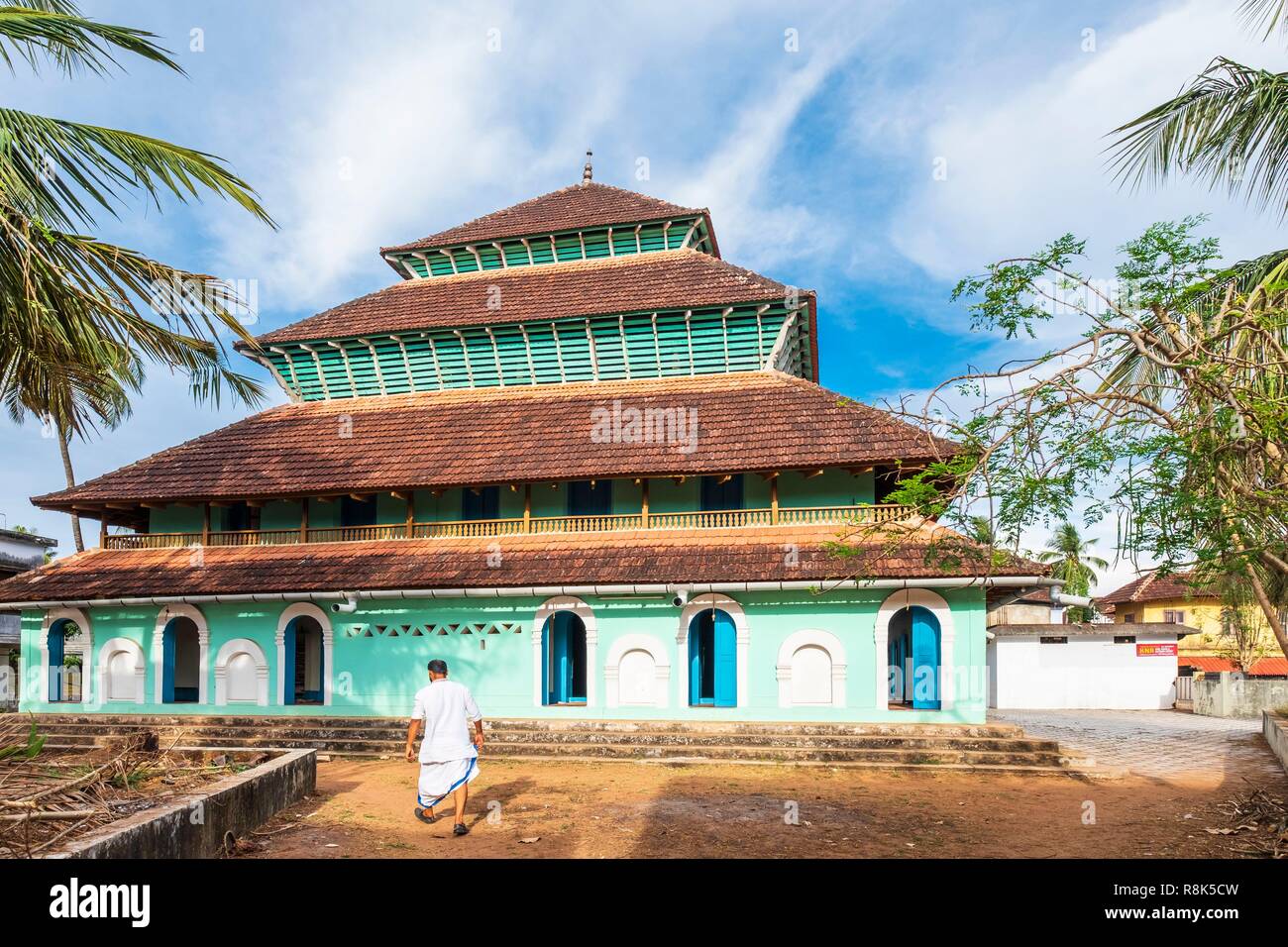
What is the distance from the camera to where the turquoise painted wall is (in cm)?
1234

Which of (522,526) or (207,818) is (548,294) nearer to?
(522,526)

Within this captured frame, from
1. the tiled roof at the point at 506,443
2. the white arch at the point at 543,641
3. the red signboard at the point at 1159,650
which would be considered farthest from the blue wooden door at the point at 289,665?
the red signboard at the point at 1159,650

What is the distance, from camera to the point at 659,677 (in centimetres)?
1291

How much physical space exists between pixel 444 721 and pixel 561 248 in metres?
13.5

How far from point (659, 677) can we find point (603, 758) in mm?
1599

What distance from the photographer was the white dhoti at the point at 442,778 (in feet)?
24.0

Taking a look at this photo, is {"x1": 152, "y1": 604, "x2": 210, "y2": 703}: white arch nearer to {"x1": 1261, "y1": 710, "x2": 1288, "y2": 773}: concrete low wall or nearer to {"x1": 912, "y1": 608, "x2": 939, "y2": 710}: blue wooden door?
{"x1": 912, "y1": 608, "x2": 939, "y2": 710}: blue wooden door

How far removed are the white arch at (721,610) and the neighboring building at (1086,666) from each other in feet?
45.8

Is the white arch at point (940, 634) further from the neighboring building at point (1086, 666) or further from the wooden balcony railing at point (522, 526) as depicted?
the neighboring building at point (1086, 666)

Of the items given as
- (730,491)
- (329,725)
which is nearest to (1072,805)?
(730,491)

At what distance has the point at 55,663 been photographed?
14.8m

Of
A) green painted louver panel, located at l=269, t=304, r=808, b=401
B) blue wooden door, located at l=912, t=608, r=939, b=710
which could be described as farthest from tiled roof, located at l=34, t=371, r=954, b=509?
blue wooden door, located at l=912, t=608, r=939, b=710

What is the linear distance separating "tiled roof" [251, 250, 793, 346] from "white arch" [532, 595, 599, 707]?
18.4 feet

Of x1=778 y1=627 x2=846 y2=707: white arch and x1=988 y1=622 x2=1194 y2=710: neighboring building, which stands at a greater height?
x1=778 y1=627 x2=846 y2=707: white arch
